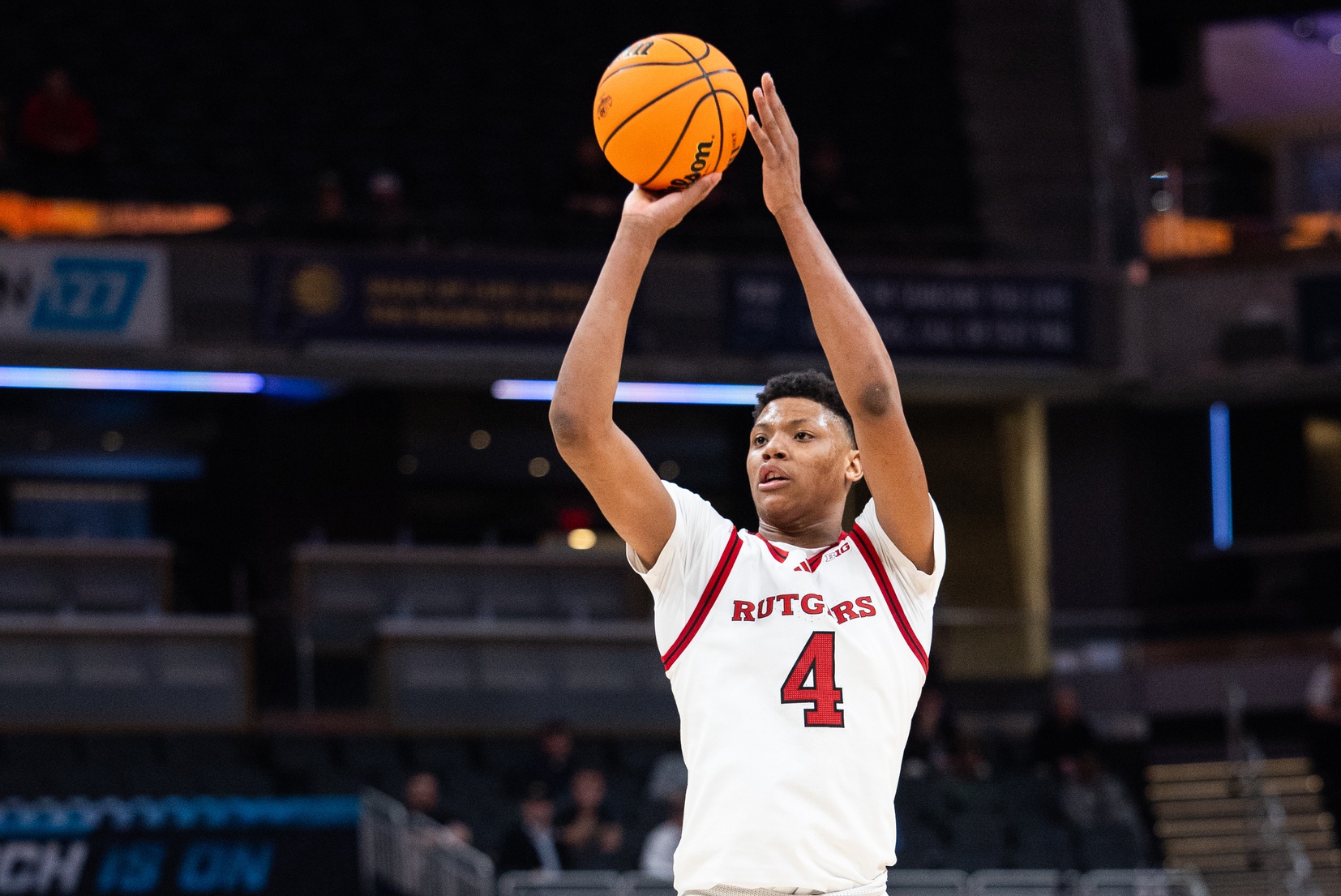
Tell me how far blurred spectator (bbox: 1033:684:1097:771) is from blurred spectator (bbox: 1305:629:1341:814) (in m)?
1.76

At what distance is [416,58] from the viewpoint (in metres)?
17.2

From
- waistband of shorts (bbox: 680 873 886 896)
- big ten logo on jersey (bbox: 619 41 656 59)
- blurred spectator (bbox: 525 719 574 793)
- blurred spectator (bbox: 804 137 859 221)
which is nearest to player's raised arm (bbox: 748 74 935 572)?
big ten logo on jersey (bbox: 619 41 656 59)

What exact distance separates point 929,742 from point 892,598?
9.85 meters

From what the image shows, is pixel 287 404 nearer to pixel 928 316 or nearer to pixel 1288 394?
pixel 928 316

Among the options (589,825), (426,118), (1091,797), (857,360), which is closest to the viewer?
(857,360)

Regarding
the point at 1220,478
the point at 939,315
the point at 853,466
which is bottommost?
the point at 853,466

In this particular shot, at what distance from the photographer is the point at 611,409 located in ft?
9.84

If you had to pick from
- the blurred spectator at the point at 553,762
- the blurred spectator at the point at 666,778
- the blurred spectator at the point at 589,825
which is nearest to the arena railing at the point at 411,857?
the blurred spectator at the point at 589,825

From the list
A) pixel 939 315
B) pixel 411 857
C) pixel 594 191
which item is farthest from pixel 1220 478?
pixel 411 857

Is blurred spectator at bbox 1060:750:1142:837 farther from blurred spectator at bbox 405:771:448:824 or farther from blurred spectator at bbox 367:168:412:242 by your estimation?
blurred spectator at bbox 367:168:412:242

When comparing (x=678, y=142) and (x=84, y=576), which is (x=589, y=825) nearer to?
(x=84, y=576)

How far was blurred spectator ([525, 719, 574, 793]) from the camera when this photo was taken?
11633 millimetres

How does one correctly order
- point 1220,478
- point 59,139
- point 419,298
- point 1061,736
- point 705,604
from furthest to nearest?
point 1220,478
point 419,298
point 59,139
point 1061,736
point 705,604

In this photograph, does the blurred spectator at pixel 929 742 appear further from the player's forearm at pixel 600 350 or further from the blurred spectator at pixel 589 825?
the player's forearm at pixel 600 350
